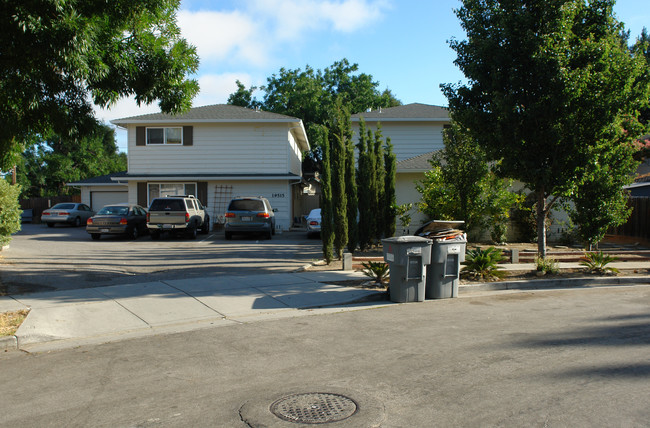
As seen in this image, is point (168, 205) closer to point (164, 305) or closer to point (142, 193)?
point (142, 193)

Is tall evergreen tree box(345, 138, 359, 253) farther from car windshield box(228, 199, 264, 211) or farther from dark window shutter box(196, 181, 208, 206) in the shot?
dark window shutter box(196, 181, 208, 206)

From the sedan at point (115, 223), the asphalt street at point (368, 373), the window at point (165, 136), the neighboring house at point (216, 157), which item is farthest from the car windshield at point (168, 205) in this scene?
the asphalt street at point (368, 373)

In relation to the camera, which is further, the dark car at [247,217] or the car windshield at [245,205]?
the car windshield at [245,205]

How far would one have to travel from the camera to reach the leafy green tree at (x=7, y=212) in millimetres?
15352

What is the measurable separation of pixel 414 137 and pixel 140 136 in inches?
580

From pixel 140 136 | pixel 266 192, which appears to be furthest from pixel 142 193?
pixel 266 192

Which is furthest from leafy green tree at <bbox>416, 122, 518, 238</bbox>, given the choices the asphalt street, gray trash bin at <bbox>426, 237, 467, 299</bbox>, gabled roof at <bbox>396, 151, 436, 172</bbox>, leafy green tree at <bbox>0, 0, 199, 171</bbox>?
leafy green tree at <bbox>0, 0, 199, 171</bbox>

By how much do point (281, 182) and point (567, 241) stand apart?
14.6 metres

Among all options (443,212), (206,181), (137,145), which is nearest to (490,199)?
(443,212)

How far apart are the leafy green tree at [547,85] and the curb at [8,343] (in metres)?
10.9

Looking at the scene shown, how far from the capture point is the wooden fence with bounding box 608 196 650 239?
2072cm

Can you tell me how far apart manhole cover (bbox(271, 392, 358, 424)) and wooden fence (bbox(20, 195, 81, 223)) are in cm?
3814

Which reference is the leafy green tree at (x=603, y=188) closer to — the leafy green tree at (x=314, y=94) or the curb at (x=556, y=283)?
the curb at (x=556, y=283)

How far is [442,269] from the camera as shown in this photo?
10.5 metres
